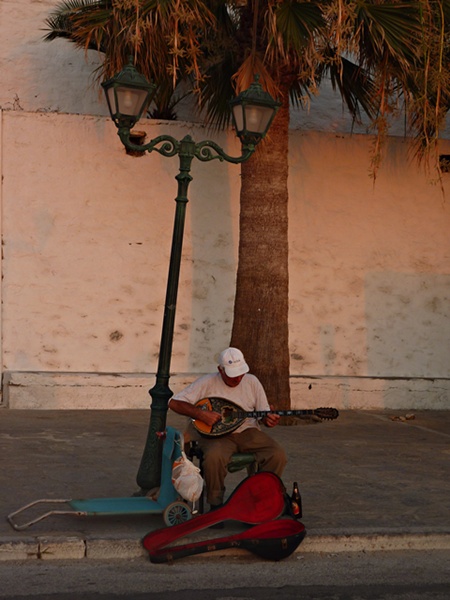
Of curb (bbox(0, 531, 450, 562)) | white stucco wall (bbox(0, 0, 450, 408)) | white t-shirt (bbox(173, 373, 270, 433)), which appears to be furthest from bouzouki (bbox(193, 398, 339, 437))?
white stucco wall (bbox(0, 0, 450, 408))

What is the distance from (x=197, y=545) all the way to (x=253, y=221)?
6793 millimetres

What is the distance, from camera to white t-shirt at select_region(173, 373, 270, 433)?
804 centimetres

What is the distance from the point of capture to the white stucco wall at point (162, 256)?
14.2 meters

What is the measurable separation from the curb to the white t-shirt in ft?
3.59

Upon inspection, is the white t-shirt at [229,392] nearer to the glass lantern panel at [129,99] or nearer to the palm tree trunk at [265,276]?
the glass lantern panel at [129,99]

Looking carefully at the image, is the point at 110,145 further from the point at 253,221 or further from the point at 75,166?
the point at 253,221

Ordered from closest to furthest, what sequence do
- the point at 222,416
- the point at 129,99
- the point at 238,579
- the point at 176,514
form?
the point at 238,579, the point at 176,514, the point at 222,416, the point at 129,99

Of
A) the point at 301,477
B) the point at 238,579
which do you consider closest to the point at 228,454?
the point at 238,579

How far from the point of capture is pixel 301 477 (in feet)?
32.3

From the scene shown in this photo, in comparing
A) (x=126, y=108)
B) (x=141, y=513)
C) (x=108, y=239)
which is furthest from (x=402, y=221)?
(x=141, y=513)

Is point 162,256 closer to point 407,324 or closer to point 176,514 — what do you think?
point 407,324

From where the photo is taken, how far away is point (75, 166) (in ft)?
47.3

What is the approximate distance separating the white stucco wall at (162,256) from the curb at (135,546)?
6908 mm

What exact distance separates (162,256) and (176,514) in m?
7.53
